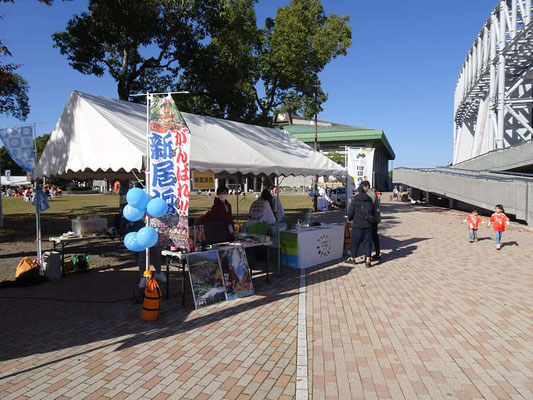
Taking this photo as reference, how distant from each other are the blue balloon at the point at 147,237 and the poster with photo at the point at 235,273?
130 centimetres

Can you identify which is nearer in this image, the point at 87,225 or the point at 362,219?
the point at 87,225

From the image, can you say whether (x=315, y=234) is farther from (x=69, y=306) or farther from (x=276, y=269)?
(x=69, y=306)

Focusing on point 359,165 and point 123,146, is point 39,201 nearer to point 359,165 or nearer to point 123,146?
point 123,146

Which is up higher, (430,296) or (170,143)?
(170,143)

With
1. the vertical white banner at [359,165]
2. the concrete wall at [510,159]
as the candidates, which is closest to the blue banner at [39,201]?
the vertical white banner at [359,165]

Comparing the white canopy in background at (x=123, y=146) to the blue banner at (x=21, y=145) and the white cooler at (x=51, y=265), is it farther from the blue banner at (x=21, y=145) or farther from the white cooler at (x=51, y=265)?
the white cooler at (x=51, y=265)

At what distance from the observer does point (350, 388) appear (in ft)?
11.4

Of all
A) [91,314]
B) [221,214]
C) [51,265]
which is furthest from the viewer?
[51,265]

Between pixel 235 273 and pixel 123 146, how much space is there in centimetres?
273

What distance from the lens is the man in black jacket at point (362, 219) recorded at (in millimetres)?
8305

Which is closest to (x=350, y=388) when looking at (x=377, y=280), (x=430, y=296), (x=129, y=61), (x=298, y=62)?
(x=430, y=296)

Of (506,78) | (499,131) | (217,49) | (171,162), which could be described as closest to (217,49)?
(217,49)

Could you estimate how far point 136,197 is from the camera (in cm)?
513

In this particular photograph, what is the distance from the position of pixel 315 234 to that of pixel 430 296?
2.98m
